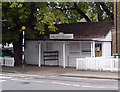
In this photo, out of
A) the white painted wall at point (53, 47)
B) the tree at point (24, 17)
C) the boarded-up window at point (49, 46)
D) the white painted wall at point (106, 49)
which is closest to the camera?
the tree at point (24, 17)

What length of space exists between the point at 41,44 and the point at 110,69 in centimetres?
871

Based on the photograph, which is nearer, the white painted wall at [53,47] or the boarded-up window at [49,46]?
the white painted wall at [53,47]

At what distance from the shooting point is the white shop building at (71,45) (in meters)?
19.6

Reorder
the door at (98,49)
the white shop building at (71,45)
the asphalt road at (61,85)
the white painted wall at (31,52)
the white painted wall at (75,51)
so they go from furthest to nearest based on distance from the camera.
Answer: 1. the white painted wall at (31,52)
2. the door at (98,49)
3. the white painted wall at (75,51)
4. the white shop building at (71,45)
5. the asphalt road at (61,85)

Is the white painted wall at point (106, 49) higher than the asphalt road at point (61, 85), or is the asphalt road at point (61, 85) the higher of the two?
the white painted wall at point (106, 49)

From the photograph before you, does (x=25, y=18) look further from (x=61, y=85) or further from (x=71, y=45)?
(x=61, y=85)

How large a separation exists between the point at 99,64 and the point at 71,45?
4.98 meters

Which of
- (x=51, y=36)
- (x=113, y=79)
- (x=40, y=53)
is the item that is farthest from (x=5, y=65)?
(x=113, y=79)

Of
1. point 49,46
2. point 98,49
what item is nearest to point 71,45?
point 49,46

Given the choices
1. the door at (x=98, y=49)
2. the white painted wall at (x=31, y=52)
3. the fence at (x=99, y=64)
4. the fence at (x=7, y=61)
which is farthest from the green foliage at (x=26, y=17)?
the fence at (x=99, y=64)

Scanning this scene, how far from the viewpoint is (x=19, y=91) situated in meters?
9.25

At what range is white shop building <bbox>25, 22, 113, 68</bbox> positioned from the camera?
64.3 feet

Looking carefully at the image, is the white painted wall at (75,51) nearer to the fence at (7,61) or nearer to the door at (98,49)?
the door at (98,49)

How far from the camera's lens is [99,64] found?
1653 centimetres
